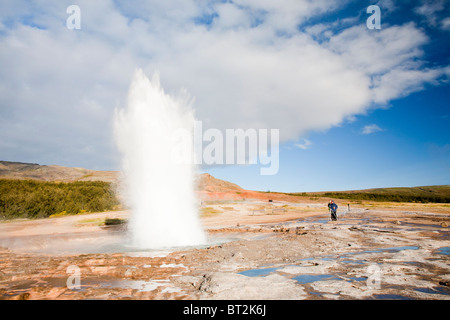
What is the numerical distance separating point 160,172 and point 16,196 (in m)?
30.3

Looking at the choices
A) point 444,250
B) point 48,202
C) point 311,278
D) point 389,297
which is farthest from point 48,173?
point 389,297

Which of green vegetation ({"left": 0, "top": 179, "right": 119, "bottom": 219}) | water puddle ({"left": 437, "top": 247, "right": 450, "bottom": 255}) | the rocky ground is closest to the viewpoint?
the rocky ground

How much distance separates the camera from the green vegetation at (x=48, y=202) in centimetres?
3272

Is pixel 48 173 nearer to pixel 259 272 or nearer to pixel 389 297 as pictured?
pixel 259 272

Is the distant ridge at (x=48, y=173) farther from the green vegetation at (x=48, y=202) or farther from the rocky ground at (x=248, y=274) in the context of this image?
the rocky ground at (x=248, y=274)

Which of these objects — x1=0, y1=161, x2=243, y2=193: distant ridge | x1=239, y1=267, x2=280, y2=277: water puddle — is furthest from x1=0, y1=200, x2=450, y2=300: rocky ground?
x1=0, y1=161, x2=243, y2=193: distant ridge

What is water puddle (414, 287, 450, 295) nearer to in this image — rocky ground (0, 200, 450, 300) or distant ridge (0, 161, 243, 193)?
rocky ground (0, 200, 450, 300)

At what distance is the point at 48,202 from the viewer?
1405 inches

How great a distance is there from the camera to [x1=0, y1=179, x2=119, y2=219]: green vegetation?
107ft

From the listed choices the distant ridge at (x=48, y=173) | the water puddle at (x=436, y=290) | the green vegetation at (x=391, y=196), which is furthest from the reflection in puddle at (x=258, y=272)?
the distant ridge at (x=48, y=173)
